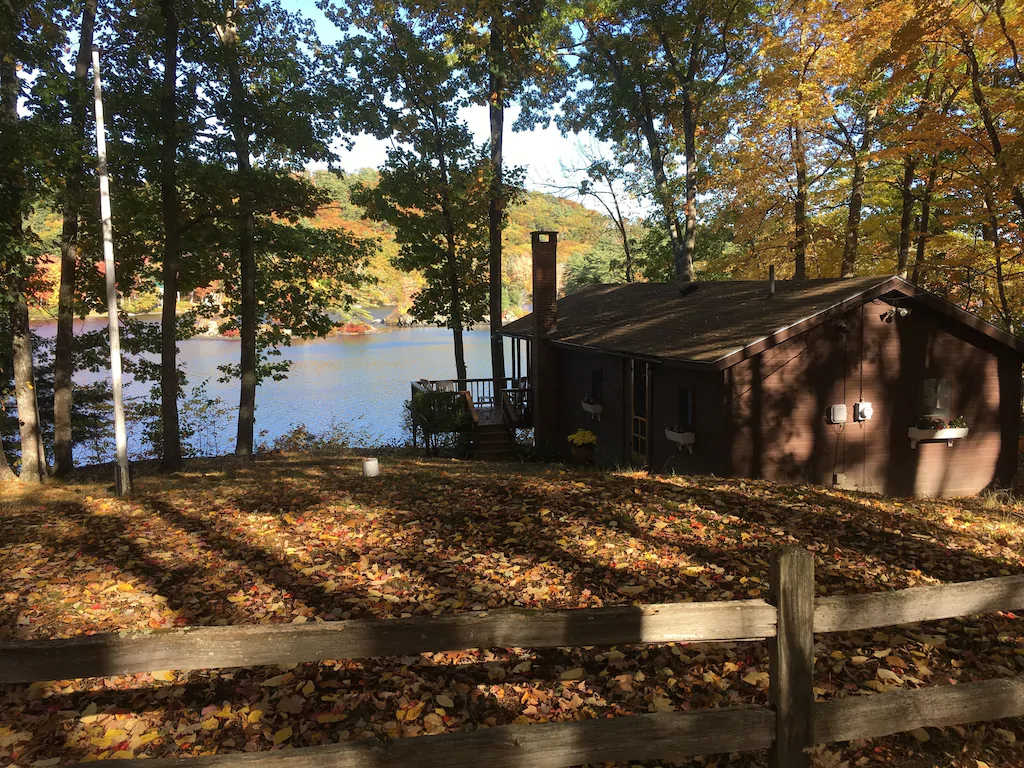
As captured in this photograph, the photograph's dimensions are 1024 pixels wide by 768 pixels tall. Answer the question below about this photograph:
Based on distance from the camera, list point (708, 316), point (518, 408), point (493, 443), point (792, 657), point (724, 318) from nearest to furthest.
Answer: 1. point (792, 657)
2. point (724, 318)
3. point (708, 316)
4. point (493, 443)
5. point (518, 408)

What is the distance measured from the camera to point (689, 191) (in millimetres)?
25266

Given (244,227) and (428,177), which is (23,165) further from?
(428,177)

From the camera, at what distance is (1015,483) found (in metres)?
15.3

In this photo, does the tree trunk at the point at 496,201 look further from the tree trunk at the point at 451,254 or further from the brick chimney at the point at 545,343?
the brick chimney at the point at 545,343

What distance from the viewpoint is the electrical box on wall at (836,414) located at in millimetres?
13023

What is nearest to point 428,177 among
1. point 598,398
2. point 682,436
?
point 598,398

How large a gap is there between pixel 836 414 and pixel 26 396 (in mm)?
18699

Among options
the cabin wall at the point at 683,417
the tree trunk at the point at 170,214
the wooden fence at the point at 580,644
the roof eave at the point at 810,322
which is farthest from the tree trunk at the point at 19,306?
the roof eave at the point at 810,322

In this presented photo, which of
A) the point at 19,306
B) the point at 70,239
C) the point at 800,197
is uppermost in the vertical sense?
the point at 800,197

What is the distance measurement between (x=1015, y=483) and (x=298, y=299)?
22.5 meters

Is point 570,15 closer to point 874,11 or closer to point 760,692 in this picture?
point 874,11

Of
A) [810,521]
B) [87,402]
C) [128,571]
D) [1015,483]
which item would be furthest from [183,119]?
[1015,483]

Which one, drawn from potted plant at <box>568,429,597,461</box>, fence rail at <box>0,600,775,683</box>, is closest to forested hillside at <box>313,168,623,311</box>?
potted plant at <box>568,429,597,461</box>

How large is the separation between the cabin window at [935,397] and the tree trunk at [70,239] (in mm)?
18237
